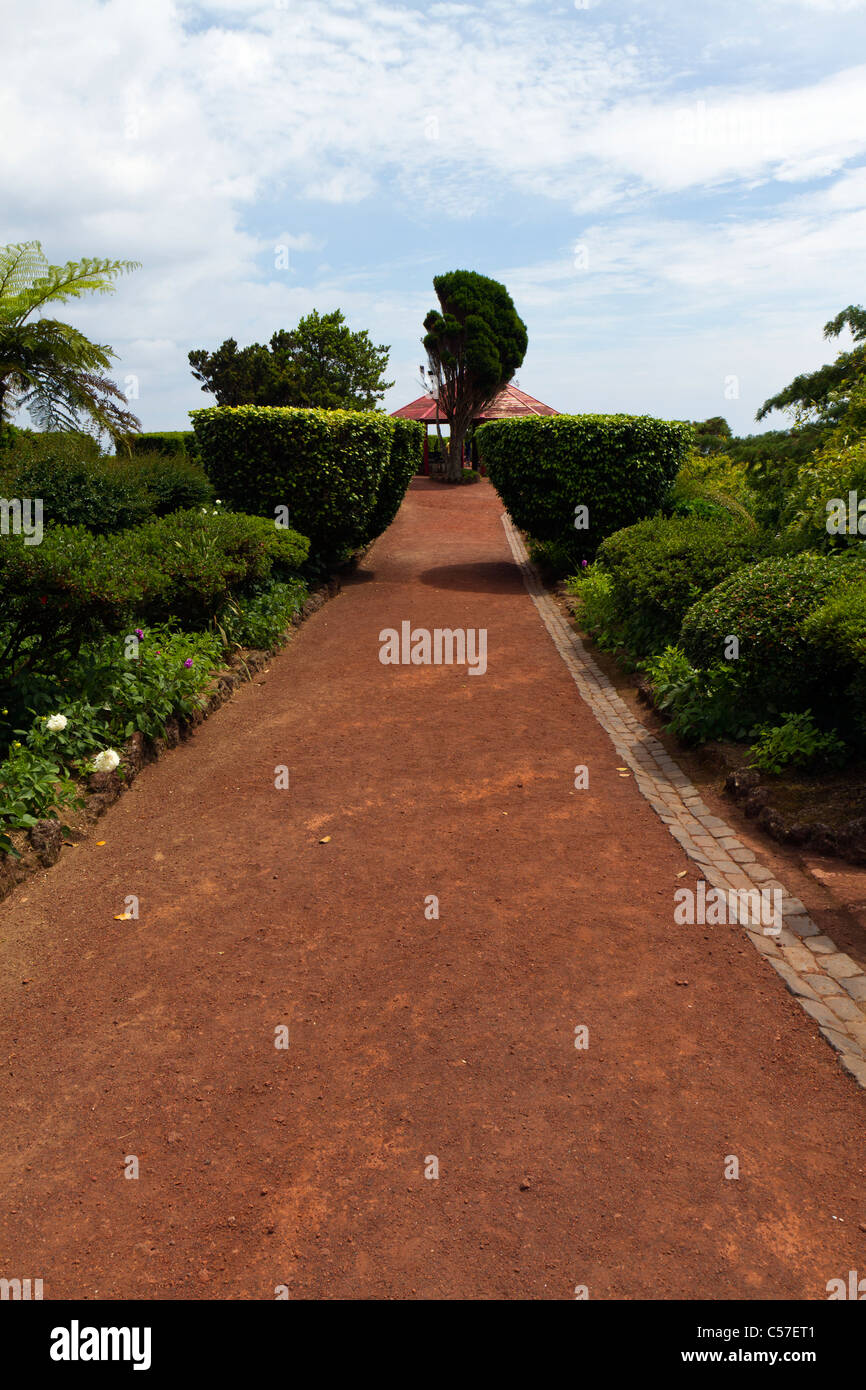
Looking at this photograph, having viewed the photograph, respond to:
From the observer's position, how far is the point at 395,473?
16.5m

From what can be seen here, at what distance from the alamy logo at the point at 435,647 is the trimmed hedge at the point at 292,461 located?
9.23 feet

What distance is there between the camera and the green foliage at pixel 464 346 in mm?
30719

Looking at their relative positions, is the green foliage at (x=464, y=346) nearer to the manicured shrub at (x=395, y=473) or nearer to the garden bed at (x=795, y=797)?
the manicured shrub at (x=395, y=473)

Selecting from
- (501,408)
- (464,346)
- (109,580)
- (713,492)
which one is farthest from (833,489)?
(501,408)

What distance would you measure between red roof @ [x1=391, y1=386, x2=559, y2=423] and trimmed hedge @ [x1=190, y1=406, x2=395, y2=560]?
20306 millimetres

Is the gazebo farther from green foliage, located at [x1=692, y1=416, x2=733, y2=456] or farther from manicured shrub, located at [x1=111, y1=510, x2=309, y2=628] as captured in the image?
manicured shrub, located at [x1=111, y1=510, x2=309, y2=628]

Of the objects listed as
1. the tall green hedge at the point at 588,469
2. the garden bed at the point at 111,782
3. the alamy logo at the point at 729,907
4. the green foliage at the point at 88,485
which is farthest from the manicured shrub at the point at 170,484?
the alamy logo at the point at 729,907

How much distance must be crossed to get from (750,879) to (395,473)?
12711 millimetres

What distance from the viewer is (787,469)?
36.8 feet

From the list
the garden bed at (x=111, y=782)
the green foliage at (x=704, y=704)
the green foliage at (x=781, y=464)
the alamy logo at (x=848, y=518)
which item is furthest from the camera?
the green foliage at (x=781, y=464)

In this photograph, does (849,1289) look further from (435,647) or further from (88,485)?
(88,485)
